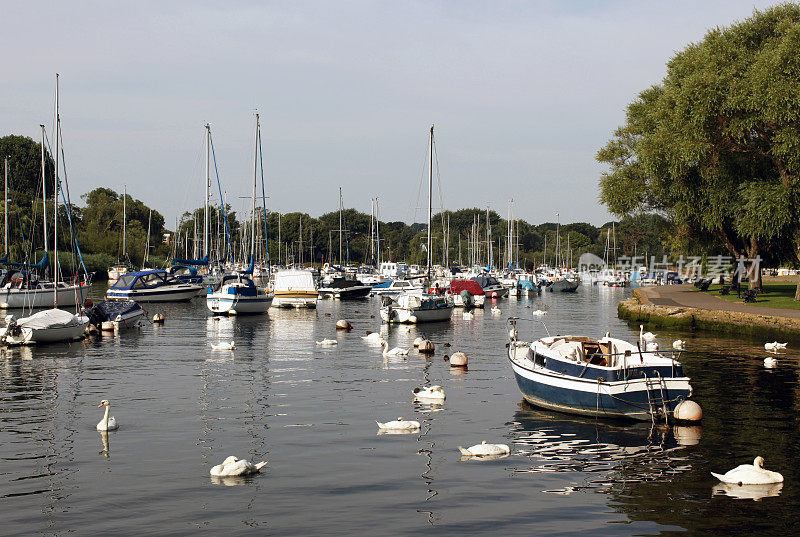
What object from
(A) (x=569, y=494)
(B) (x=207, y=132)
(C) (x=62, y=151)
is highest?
(B) (x=207, y=132)

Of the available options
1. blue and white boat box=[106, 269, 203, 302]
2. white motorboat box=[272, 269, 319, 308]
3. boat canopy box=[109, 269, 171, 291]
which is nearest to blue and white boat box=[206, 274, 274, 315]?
white motorboat box=[272, 269, 319, 308]

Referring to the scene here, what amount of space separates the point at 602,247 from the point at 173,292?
464ft

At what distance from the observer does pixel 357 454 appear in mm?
18375

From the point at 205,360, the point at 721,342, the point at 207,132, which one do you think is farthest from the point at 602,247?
the point at 205,360

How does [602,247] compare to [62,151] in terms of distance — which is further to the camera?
[602,247]

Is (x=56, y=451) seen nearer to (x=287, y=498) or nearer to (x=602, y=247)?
(x=287, y=498)

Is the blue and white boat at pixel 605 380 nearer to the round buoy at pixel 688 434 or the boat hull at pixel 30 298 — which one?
the round buoy at pixel 688 434

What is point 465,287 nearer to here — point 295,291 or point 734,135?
point 295,291

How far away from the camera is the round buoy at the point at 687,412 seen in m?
20.9

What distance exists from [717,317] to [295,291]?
117 feet

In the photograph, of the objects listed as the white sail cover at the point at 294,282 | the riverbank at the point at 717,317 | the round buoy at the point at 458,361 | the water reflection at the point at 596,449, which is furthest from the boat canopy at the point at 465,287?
the water reflection at the point at 596,449

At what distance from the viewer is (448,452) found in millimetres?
18578

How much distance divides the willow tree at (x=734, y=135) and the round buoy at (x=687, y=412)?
28.8m

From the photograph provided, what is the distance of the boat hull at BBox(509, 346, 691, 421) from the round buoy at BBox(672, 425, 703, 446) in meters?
0.62
